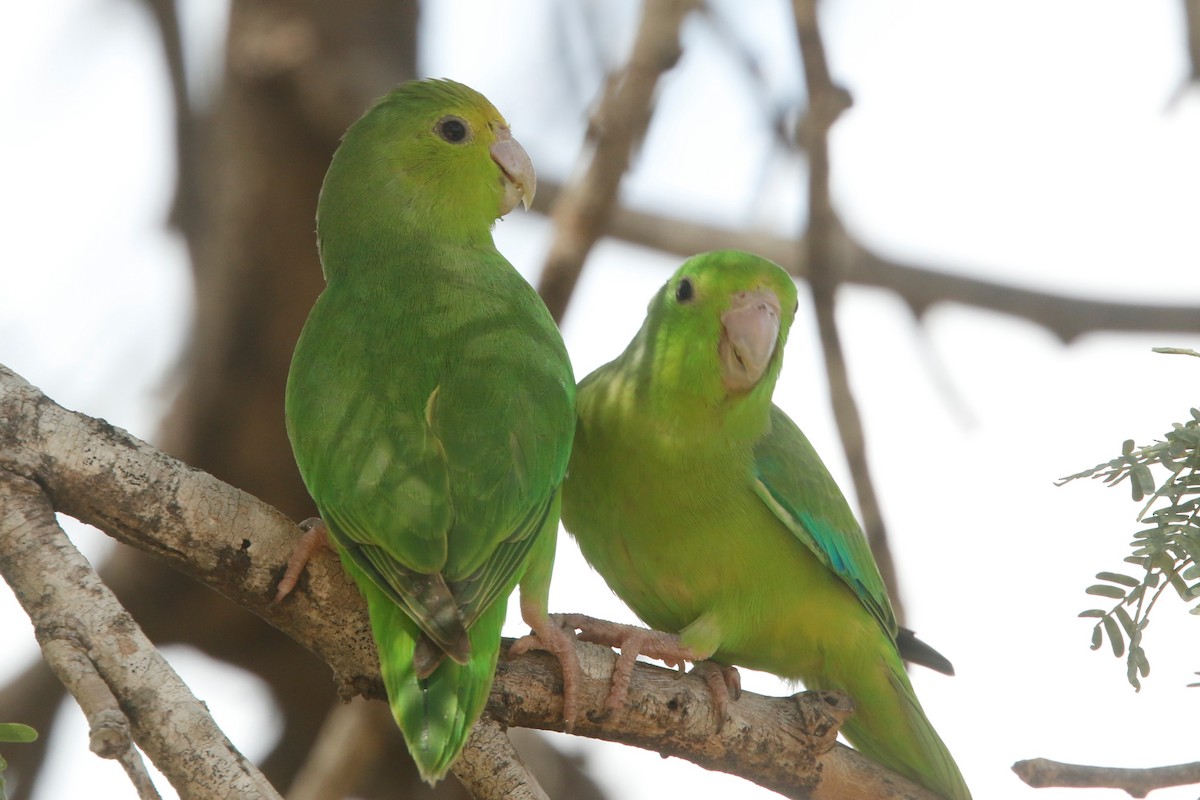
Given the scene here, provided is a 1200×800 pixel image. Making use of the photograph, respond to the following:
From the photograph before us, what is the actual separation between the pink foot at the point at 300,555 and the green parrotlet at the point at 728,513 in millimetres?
853

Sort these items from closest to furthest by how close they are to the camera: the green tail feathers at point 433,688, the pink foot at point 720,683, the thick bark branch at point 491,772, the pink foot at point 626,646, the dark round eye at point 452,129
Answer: the green tail feathers at point 433,688
the thick bark branch at point 491,772
the pink foot at point 626,646
the pink foot at point 720,683
the dark round eye at point 452,129

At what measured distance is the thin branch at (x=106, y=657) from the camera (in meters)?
2.06

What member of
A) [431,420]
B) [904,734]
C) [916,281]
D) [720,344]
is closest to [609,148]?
[720,344]

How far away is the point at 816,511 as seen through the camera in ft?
11.0

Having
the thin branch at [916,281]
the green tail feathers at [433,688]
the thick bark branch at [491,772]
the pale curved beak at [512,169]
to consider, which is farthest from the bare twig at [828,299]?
the green tail feathers at [433,688]

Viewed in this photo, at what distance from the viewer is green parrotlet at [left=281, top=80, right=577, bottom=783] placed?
7.79 feet

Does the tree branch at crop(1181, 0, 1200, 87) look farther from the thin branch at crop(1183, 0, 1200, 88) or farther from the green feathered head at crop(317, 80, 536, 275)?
the green feathered head at crop(317, 80, 536, 275)

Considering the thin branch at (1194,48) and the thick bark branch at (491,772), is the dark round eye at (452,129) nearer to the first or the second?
the thick bark branch at (491,772)

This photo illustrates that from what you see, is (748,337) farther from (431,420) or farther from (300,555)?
(300,555)

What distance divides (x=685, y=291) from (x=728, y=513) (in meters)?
0.63

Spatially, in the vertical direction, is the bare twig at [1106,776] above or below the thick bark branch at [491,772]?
above

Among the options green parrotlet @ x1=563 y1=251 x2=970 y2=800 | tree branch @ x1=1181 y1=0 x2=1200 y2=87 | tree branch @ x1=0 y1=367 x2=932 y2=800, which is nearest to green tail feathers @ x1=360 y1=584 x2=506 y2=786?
tree branch @ x1=0 y1=367 x2=932 y2=800

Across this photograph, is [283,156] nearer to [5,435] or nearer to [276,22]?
[276,22]

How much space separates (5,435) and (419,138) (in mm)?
1416
